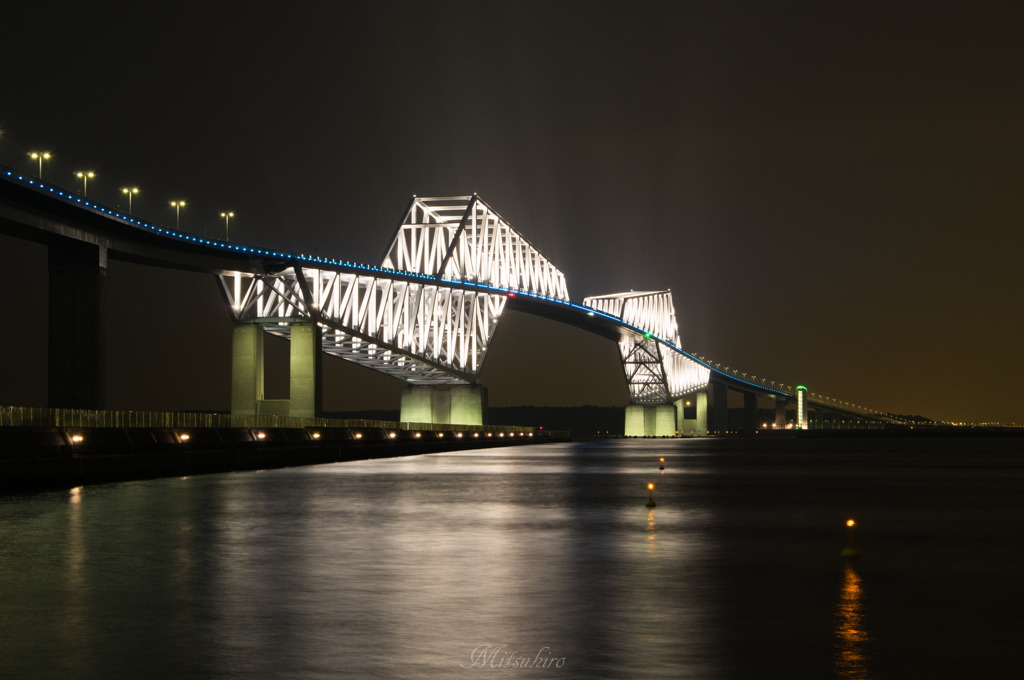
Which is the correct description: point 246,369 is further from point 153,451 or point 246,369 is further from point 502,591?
point 502,591

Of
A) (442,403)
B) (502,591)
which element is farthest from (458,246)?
(502,591)

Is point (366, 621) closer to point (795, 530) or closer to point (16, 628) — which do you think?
point (16, 628)

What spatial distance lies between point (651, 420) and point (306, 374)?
11134cm

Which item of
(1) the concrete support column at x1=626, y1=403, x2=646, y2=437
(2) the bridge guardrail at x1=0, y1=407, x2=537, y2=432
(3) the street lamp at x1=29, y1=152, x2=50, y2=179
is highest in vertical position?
(3) the street lamp at x1=29, y1=152, x2=50, y2=179

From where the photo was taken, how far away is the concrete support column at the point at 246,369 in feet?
260

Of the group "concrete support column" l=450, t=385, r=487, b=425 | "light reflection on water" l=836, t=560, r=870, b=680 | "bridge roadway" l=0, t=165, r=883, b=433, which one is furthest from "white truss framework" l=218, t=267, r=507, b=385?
"light reflection on water" l=836, t=560, r=870, b=680

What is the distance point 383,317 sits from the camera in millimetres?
105812

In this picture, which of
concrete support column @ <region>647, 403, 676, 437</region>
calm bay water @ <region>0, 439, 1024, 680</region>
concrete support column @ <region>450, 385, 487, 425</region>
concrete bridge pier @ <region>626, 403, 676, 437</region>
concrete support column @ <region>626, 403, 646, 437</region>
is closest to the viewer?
calm bay water @ <region>0, 439, 1024, 680</region>

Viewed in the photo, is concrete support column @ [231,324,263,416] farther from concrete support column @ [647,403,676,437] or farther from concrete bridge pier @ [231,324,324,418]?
concrete support column @ [647,403,676,437]

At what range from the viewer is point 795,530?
17156 mm

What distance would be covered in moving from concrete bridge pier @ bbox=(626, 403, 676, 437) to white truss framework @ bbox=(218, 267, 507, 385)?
59673 mm

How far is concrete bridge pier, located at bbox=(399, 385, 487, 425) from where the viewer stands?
122m

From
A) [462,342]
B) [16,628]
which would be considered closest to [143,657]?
[16,628]

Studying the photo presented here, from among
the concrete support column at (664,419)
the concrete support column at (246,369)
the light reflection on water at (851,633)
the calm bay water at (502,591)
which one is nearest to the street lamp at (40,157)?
the concrete support column at (246,369)
